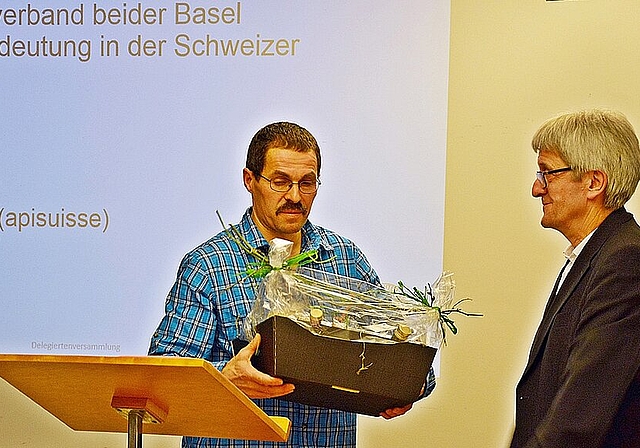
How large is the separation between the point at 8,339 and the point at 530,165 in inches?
76.1

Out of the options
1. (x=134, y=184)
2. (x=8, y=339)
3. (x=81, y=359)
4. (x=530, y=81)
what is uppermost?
(x=530, y=81)

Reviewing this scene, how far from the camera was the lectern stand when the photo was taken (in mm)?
1616

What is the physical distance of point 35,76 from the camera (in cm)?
369

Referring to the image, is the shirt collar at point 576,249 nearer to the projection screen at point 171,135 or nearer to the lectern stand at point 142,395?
the lectern stand at point 142,395

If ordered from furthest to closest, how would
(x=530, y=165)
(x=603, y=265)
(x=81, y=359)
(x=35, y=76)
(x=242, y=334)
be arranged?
(x=35, y=76) → (x=530, y=165) → (x=242, y=334) → (x=603, y=265) → (x=81, y=359)

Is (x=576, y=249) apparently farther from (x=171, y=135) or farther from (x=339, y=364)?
(x=171, y=135)

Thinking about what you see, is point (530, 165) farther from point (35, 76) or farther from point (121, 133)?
point (35, 76)

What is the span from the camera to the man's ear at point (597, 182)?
7.75 ft

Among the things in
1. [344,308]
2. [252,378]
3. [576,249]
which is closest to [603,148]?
[576,249]

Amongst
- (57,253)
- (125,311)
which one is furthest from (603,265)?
(57,253)

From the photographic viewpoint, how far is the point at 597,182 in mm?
2371

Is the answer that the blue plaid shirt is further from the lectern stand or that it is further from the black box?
the lectern stand

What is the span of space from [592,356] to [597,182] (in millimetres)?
454

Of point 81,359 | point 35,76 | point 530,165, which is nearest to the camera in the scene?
point 81,359
